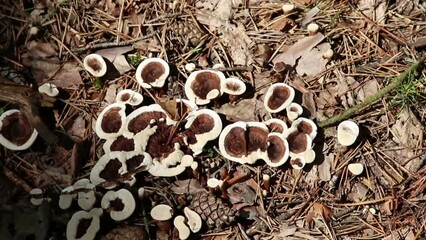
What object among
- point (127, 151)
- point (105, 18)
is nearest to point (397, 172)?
point (127, 151)

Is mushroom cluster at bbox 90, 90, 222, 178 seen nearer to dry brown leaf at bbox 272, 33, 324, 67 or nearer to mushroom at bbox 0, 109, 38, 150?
mushroom at bbox 0, 109, 38, 150

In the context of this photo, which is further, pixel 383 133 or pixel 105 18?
pixel 105 18

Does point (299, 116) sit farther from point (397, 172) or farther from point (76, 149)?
point (76, 149)

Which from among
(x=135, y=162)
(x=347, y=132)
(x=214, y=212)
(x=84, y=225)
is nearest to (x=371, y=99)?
(x=347, y=132)

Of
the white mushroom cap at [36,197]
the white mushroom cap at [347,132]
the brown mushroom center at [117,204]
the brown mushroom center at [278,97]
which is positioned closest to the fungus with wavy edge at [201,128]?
the brown mushroom center at [278,97]

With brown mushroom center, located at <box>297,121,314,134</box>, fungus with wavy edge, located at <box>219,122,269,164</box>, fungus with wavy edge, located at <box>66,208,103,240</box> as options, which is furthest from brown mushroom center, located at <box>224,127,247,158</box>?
fungus with wavy edge, located at <box>66,208,103,240</box>

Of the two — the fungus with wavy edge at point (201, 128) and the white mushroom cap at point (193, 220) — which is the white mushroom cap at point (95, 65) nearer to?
the fungus with wavy edge at point (201, 128)
